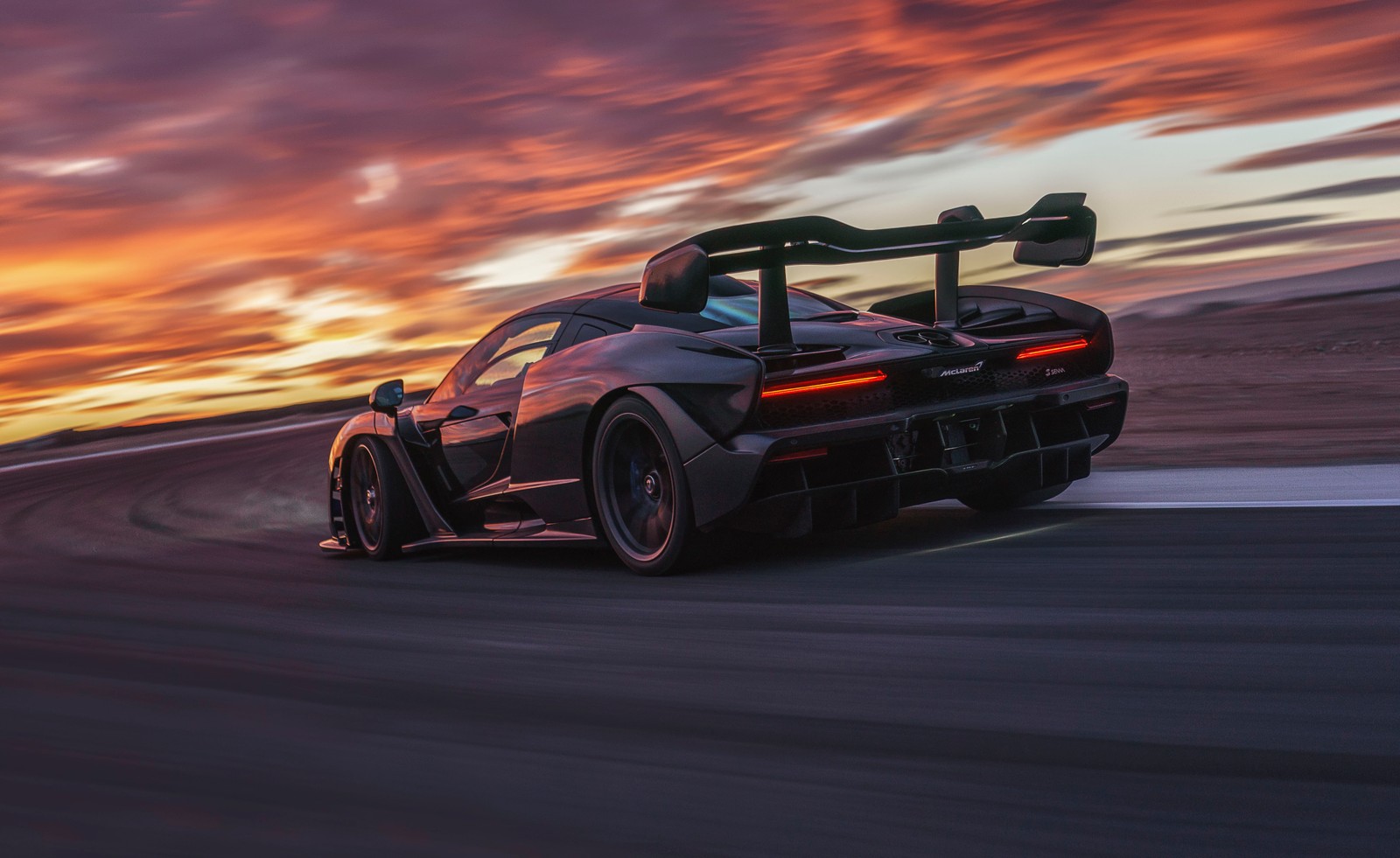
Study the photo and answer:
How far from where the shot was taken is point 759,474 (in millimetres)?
4879

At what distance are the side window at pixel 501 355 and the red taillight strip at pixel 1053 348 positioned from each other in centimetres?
203

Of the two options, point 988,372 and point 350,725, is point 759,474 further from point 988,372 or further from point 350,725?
point 350,725

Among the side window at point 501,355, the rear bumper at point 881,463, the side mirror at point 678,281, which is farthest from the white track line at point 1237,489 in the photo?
the side mirror at point 678,281

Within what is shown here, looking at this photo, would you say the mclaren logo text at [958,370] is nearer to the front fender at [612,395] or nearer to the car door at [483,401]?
the front fender at [612,395]

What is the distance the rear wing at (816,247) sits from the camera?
5035 mm

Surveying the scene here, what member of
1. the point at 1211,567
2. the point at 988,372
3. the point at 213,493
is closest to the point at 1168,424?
the point at 988,372

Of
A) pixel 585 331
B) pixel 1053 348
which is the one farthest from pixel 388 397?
pixel 1053 348

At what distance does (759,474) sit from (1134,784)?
2534mm

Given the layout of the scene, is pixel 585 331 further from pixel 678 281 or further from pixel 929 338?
pixel 929 338

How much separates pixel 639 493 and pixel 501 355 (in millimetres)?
1506

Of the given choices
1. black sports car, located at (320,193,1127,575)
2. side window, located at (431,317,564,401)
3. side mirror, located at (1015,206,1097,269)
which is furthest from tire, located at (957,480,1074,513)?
side window, located at (431,317,564,401)

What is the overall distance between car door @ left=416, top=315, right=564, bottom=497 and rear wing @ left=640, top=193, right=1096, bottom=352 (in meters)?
1.29

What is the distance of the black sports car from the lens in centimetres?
502

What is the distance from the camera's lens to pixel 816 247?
5.11 m
